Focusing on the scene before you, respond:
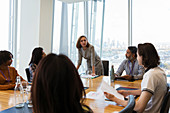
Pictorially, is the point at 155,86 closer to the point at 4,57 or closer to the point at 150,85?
the point at 150,85

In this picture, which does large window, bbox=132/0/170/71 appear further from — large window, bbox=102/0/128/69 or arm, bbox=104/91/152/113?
arm, bbox=104/91/152/113

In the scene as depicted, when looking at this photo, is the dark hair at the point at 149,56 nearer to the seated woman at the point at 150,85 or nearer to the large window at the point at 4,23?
the seated woman at the point at 150,85

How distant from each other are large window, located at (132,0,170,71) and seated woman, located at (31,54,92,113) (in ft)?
15.0

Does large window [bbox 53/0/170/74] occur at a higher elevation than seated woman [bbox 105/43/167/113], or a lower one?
higher

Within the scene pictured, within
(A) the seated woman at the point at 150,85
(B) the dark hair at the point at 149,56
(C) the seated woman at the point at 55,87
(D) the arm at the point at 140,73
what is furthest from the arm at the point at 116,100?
(D) the arm at the point at 140,73

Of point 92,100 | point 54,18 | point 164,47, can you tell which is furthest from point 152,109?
point 54,18

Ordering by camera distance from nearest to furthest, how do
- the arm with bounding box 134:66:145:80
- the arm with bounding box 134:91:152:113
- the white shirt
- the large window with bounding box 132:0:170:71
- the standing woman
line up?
the arm with bounding box 134:91:152:113
the white shirt
the arm with bounding box 134:66:145:80
the standing woman
the large window with bounding box 132:0:170:71

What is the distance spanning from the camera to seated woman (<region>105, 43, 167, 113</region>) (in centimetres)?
Answer: 159

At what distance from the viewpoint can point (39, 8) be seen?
4.70m

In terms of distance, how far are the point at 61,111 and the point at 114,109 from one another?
36.1 inches

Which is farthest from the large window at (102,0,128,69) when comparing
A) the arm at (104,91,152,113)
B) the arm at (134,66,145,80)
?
the arm at (104,91,152,113)

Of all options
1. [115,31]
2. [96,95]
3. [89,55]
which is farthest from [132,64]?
[115,31]

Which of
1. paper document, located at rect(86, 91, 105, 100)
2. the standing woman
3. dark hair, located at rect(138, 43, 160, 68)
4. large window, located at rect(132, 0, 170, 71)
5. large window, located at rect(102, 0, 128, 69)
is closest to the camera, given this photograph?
dark hair, located at rect(138, 43, 160, 68)

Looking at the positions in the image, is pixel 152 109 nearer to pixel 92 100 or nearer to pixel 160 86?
pixel 160 86
